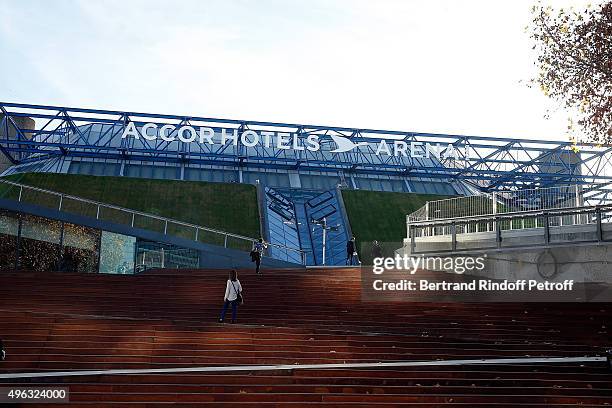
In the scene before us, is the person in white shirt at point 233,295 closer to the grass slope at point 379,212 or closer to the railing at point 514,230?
the railing at point 514,230

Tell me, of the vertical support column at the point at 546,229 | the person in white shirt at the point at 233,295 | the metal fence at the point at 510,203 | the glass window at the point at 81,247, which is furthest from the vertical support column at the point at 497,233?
the glass window at the point at 81,247

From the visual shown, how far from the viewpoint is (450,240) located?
30.0 meters

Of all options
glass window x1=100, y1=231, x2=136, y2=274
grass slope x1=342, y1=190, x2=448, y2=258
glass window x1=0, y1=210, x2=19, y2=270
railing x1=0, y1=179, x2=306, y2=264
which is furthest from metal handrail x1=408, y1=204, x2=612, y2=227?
glass window x1=0, y1=210, x2=19, y2=270

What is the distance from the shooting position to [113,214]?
34.9 meters

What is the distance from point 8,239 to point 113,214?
15.9 feet

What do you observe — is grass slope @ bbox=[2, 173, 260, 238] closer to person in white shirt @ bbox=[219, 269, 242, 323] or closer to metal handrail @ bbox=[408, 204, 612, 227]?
metal handrail @ bbox=[408, 204, 612, 227]

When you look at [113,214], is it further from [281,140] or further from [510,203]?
[281,140]

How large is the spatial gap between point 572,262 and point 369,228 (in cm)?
2702

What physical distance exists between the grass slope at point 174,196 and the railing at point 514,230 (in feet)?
59.8

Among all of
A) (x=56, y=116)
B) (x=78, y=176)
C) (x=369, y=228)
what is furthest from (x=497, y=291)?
(x=56, y=116)

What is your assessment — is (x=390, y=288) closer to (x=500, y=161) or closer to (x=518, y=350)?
(x=518, y=350)

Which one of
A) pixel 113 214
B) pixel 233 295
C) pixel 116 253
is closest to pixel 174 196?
pixel 113 214

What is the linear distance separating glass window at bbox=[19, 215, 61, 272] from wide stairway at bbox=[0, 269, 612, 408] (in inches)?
282

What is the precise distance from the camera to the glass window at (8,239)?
32.1 metres
